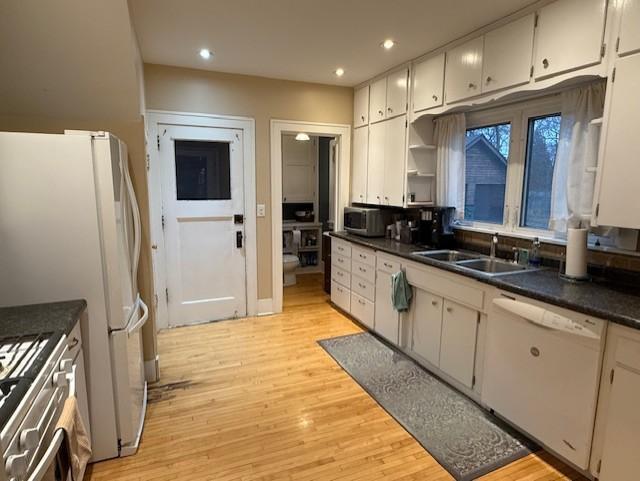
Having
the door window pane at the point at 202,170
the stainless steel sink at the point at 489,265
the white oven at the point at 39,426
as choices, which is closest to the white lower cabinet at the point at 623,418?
the stainless steel sink at the point at 489,265

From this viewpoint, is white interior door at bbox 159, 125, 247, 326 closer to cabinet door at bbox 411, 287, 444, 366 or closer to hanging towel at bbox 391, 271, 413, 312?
hanging towel at bbox 391, 271, 413, 312

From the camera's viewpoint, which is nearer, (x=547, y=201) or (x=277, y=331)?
(x=547, y=201)

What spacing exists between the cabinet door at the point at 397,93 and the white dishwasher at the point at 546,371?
2.11 m

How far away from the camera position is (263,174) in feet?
13.1

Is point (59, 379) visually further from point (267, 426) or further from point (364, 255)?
point (364, 255)

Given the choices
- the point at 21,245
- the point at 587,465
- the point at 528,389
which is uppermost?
the point at 21,245

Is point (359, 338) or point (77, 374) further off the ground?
point (77, 374)

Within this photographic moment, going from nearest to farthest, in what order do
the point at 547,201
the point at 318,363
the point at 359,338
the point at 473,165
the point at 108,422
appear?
the point at 108,422
the point at 547,201
the point at 318,363
the point at 473,165
the point at 359,338

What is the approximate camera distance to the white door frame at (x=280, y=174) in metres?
4.01

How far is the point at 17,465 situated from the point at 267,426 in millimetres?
1506

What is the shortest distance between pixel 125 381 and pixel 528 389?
7.20ft

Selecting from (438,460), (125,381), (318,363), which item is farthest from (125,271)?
(438,460)

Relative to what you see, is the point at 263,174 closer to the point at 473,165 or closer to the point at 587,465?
the point at 473,165

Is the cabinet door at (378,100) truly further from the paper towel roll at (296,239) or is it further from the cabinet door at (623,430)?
the cabinet door at (623,430)
